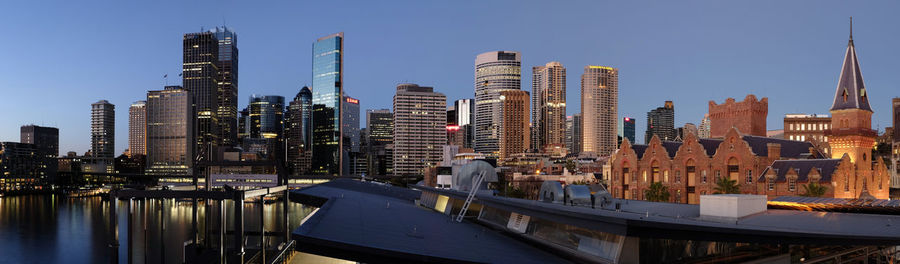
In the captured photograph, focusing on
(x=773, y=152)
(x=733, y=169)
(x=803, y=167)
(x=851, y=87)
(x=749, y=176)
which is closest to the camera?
(x=803, y=167)

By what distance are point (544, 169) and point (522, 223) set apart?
16234 cm

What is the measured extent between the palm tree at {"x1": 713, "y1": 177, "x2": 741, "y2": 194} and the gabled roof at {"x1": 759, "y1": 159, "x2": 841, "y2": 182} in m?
3.84

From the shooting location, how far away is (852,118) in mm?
99188

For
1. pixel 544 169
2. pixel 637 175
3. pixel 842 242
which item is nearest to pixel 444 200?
pixel 842 242

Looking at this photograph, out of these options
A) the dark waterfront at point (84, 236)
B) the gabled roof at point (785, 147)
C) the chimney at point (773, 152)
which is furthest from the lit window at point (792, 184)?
the dark waterfront at point (84, 236)

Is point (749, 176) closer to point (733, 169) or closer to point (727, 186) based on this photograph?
point (733, 169)

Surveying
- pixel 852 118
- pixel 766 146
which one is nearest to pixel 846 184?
pixel 766 146

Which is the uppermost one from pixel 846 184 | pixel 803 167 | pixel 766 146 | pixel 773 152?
pixel 766 146

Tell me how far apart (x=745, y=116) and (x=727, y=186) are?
106ft

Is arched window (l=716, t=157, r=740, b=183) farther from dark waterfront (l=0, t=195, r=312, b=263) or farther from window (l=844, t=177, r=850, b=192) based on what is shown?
dark waterfront (l=0, t=195, r=312, b=263)

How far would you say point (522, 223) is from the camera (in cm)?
3528

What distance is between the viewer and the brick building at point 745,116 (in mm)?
117688

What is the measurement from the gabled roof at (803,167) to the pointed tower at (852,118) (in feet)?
49.5

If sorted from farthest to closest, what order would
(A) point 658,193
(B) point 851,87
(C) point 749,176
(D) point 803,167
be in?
(A) point 658,193 → (B) point 851,87 → (C) point 749,176 → (D) point 803,167
